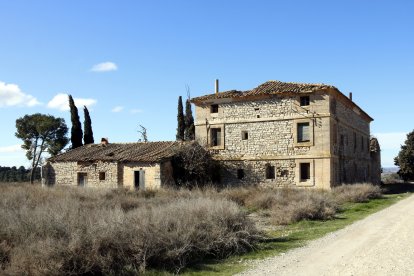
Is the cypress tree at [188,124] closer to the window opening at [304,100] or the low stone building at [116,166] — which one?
the low stone building at [116,166]

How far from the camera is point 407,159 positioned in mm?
44750

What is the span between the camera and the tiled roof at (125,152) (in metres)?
26.6

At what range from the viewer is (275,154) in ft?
87.8

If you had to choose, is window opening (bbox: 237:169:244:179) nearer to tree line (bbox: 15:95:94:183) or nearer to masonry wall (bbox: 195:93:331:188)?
masonry wall (bbox: 195:93:331:188)

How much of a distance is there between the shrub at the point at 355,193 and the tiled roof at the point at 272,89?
6183 millimetres

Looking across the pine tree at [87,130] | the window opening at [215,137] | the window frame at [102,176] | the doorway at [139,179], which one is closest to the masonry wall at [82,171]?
the window frame at [102,176]

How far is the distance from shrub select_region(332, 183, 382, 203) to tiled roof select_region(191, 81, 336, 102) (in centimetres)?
618

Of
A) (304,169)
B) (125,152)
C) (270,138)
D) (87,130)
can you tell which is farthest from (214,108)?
(87,130)

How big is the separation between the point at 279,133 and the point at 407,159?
24652 millimetres

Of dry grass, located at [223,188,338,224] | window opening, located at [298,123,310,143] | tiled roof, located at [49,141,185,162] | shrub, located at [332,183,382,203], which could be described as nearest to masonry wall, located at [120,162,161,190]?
tiled roof, located at [49,141,185,162]

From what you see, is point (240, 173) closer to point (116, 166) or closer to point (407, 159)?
point (116, 166)

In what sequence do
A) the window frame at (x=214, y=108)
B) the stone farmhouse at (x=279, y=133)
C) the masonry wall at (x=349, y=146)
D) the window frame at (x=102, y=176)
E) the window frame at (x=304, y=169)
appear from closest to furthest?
the stone farmhouse at (x=279, y=133)
the window frame at (x=304, y=169)
the masonry wall at (x=349, y=146)
the window frame at (x=102, y=176)
the window frame at (x=214, y=108)

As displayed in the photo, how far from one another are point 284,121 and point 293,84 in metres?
2.61

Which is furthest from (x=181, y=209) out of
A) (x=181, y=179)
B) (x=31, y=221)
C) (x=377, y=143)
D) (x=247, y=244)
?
(x=377, y=143)
